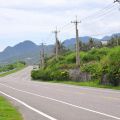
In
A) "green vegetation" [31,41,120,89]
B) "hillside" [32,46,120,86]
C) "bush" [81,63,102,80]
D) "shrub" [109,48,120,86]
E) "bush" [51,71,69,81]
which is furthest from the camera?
"bush" [51,71,69,81]

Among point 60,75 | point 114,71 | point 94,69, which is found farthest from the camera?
point 60,75

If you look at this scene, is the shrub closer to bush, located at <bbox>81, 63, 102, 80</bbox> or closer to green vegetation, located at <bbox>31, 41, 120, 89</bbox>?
green vegetation, located at <bbox>31, 41, 120, 89</bbox>

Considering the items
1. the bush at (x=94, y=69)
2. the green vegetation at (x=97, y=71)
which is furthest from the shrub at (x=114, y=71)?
the bush at (x=94, y=69)

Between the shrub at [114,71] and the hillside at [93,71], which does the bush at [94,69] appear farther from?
the shrub at [114,71]

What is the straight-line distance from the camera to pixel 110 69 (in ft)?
155

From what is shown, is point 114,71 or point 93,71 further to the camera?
point 93,71

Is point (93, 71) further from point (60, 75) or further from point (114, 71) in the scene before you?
point (60, 75)

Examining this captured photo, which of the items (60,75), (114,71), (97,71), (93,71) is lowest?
(60,75)

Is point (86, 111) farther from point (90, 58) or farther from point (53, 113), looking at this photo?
point (90, 58)

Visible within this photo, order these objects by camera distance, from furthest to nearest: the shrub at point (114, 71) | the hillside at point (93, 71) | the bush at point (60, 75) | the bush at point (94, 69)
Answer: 1. the bush at point (60, 75)
2. the bush at point (94, 69)
3. the hillside at point (93, 71)
4. the shrub at point (114, 71)

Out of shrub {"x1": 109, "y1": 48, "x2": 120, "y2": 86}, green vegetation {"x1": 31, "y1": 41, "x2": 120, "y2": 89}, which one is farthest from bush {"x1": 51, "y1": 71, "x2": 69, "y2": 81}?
shrub {"x1": 109, "y1": 48, "x2": 120, "y2": 86}

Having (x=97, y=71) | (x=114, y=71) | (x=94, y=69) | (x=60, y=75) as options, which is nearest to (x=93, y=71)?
(x=94, y=69)

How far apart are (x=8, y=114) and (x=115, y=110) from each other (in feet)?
13.9

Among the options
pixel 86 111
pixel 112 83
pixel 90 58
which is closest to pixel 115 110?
pixel 86 111
